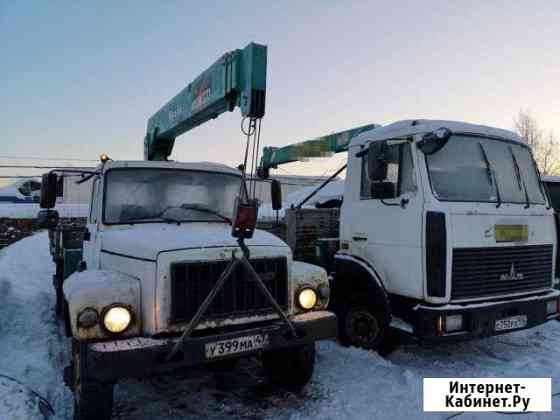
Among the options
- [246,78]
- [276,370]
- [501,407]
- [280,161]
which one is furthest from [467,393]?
[280,161]

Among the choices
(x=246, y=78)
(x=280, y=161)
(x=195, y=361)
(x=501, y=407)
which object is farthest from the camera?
(x=280, y=161)

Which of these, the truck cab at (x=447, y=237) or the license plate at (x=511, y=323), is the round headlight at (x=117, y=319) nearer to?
the truck cab at (x=447, y=237)

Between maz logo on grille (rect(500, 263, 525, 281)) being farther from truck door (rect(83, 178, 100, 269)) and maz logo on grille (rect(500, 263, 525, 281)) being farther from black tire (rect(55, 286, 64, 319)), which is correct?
black tire (rect(55, 286, 64, 319))

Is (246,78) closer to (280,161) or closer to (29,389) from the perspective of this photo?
(29,389)

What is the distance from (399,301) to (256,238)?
6.32 feet

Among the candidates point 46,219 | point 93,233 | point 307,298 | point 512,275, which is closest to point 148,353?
point 307,298

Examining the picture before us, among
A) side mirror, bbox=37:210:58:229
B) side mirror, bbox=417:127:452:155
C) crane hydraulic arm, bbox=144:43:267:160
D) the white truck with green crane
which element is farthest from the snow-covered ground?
crane hydraulic arm, bbox=144:43:267:160

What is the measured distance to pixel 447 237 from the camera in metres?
4.48

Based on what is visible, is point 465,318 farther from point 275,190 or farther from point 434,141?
point 275,190

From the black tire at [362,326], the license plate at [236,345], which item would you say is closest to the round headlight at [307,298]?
the license plate at [236,345]

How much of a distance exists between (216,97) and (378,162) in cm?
212

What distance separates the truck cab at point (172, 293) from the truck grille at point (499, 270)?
147 cm

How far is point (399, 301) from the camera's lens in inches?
194

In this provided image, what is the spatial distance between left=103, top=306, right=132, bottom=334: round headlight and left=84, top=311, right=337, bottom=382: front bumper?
10 cm
